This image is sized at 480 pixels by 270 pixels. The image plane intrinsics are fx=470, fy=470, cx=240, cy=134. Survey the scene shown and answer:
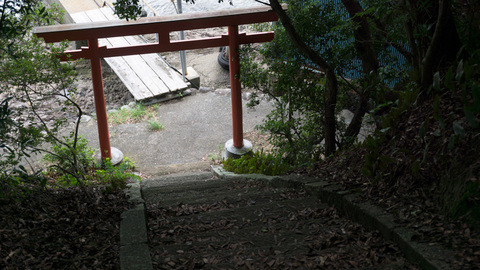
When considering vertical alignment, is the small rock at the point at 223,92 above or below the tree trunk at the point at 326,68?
below

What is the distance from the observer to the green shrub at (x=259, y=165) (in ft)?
22.9

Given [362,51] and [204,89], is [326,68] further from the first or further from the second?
[204,89]

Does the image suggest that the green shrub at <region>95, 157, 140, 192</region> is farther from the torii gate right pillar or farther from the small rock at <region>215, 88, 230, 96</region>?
the small rock at <region>215, 88, 230, 96</region>

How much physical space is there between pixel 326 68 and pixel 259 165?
2.67 meters

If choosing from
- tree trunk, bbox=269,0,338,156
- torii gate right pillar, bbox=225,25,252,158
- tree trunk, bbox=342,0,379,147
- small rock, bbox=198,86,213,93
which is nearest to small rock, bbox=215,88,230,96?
small rock, bbox=198,86,213,93

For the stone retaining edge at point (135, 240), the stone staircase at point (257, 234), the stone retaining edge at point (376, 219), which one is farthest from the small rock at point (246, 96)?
the stone retaining edge at point (135, 240)

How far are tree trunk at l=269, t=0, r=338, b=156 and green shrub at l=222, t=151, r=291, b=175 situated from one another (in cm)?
101

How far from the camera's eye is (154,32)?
8.12 m

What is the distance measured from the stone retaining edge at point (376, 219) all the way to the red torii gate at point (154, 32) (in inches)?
158

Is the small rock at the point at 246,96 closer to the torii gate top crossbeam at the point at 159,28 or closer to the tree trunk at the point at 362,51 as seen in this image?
the torii gate top crossbeam at the point at 159,28

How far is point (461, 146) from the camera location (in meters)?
3.13

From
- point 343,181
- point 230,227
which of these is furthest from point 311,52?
point 230,227

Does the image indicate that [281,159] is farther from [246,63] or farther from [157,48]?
[157,48]

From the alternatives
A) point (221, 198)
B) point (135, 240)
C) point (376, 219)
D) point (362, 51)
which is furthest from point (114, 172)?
point (376, 219)
